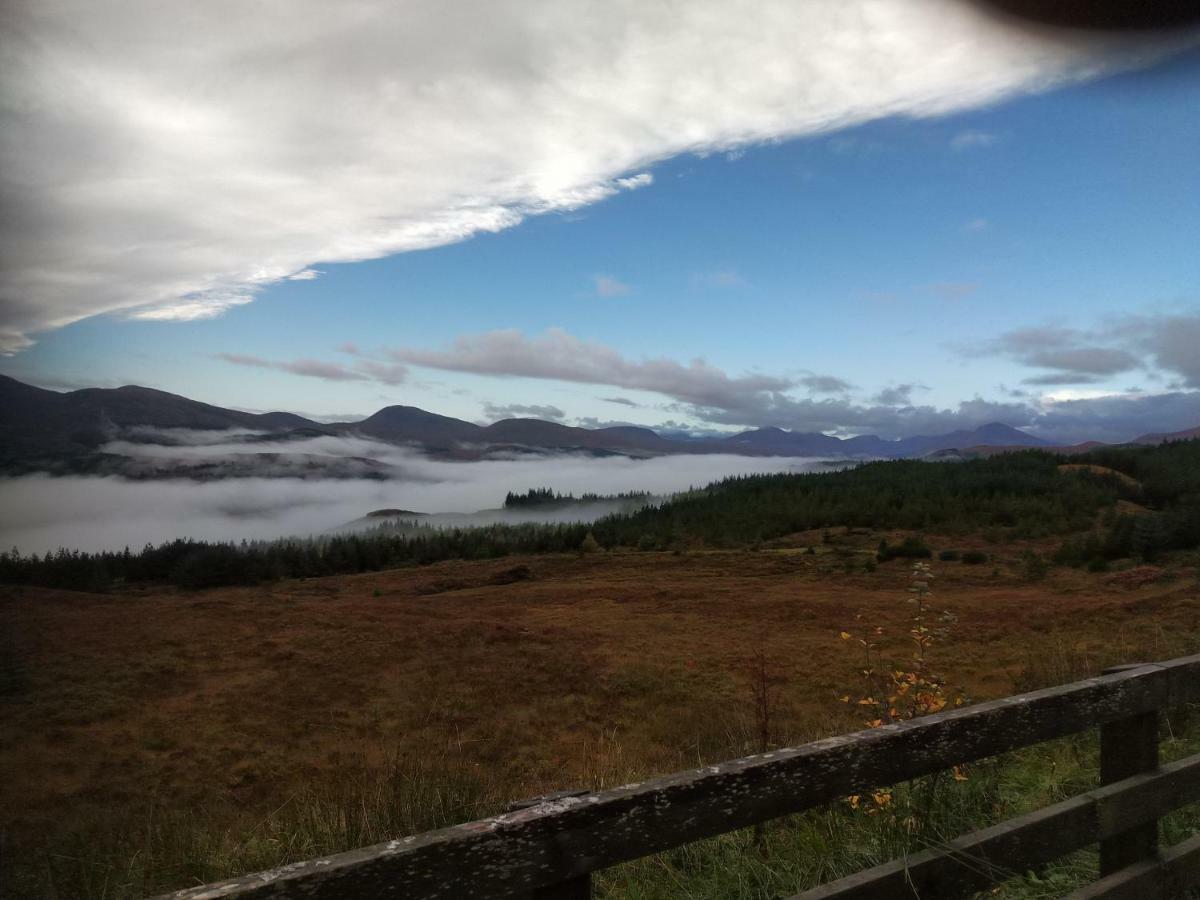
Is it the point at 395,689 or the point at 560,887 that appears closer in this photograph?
the point at 560,887

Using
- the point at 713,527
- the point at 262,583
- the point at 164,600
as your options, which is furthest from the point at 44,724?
the point at 713,527

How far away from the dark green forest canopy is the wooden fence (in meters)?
10.4

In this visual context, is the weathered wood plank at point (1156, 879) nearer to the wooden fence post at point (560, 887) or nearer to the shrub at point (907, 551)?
the wooden fence post at point (560, 887)

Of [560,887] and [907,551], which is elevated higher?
[560,887]

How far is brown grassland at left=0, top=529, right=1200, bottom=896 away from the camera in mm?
5441

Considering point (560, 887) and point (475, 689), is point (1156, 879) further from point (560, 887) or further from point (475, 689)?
point (475, 689)

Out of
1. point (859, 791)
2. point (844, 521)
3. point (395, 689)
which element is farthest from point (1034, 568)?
point (859, 791)

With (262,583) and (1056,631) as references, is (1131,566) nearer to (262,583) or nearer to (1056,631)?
(1056,631)

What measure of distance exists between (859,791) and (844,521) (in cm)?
4628

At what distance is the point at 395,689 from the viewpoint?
11117 millimetres

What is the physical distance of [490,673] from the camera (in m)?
12.5

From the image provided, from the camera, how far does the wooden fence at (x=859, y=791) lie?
143 cm

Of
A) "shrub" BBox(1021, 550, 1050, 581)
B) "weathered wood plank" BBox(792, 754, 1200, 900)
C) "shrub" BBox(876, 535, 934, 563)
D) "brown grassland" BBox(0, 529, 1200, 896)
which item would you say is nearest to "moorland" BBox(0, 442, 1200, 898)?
"brown grassland" BBox(0, 529, 1200, 896)

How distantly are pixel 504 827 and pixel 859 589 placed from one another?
24786mm
